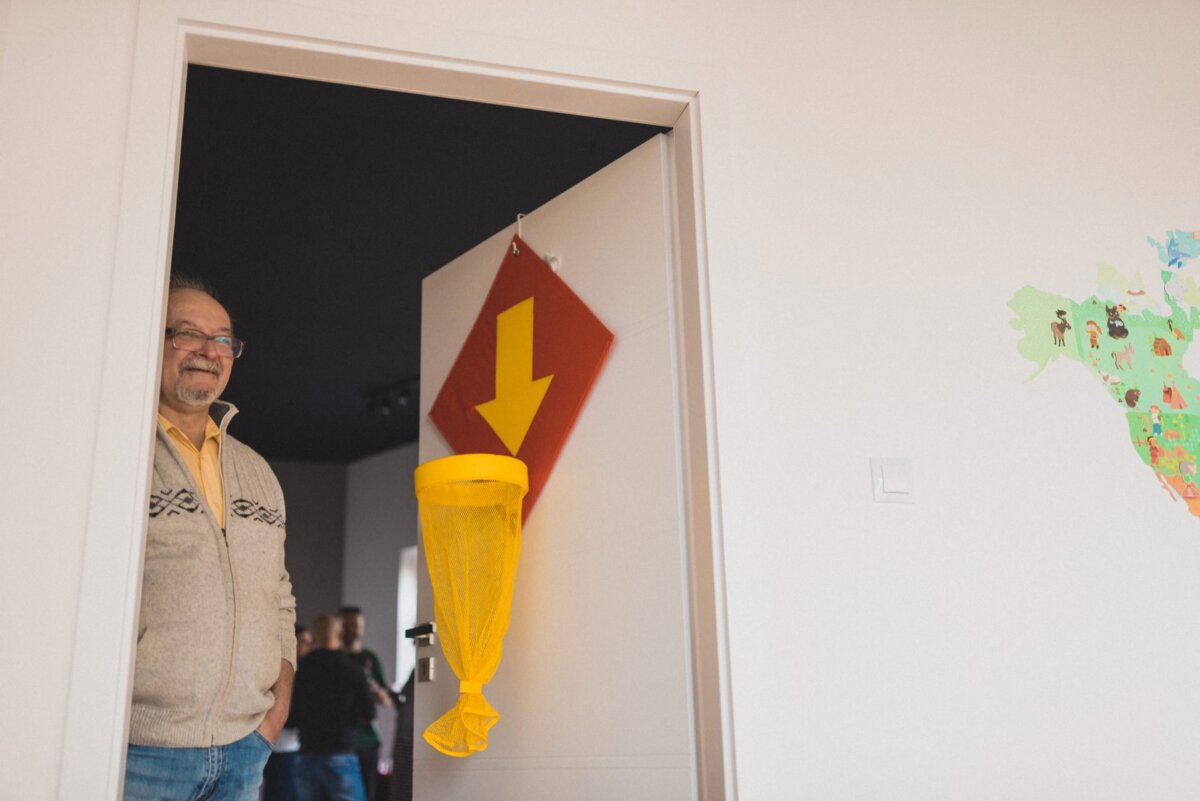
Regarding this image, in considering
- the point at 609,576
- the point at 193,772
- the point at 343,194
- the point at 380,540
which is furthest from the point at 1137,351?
the point at 380,540

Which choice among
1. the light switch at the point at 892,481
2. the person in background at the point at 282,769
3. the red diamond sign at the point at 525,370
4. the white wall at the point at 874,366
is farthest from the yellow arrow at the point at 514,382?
the person in background at the point at 282,769

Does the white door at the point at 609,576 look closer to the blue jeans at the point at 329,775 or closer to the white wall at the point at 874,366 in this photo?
the white wall at the point at 874,366

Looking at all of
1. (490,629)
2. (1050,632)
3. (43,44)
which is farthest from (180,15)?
(1050,632)

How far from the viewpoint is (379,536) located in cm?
820

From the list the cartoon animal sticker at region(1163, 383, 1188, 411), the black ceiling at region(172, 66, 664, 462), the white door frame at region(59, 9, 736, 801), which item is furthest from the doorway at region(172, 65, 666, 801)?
the cartoon animal sticker at region(1163, 383, 1188, 411)

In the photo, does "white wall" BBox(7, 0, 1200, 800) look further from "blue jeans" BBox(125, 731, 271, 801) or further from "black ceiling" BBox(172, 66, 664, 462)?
"black ceiling" BBox(172, 66, 664, 462)

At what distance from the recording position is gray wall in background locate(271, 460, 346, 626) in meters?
8.22

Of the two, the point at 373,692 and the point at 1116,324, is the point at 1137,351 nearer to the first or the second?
the point at 1116,324

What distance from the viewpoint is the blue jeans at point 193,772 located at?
1988 millimetres

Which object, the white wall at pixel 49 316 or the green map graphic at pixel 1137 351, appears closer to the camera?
the white wall at pixel 49 316

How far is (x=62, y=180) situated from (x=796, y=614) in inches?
56.7

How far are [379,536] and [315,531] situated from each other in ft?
1.75

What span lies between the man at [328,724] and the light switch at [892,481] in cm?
332

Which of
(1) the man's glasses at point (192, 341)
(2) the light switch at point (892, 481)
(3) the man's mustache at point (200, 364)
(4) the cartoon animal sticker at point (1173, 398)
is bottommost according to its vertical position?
(2) the light switch at point (892, 481)
